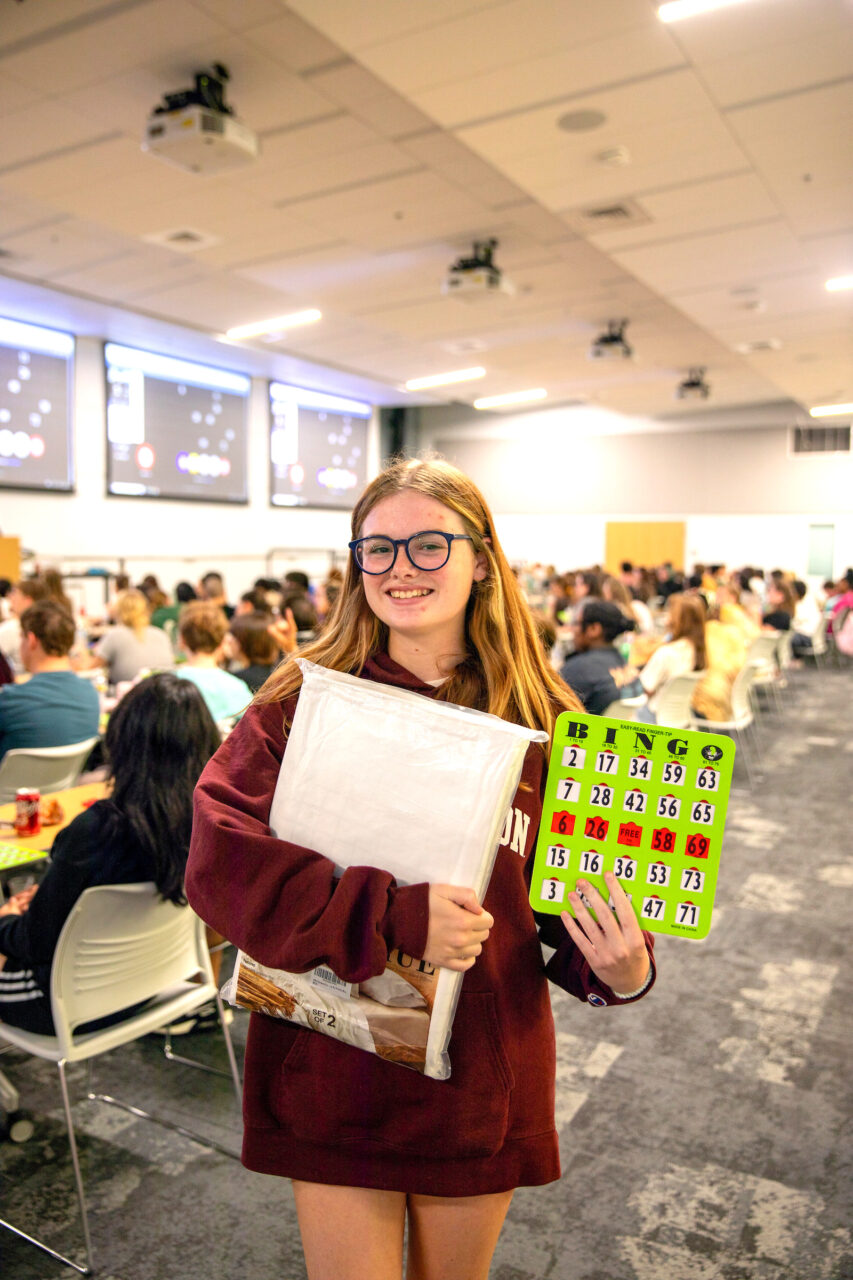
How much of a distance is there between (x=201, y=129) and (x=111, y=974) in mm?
3954

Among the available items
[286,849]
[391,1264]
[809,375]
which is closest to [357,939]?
[286,849]

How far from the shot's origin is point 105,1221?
2.12m

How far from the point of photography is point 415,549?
1220 millimetres

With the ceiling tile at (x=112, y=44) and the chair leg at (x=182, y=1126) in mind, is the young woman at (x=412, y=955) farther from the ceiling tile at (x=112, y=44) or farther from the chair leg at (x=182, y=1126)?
the ceiling tile at (x=112, y=44)

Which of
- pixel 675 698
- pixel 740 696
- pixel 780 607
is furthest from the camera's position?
pixel 780 607

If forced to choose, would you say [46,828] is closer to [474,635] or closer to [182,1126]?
[182,1126]

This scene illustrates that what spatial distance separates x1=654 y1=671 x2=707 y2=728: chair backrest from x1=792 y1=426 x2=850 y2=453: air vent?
11732mm

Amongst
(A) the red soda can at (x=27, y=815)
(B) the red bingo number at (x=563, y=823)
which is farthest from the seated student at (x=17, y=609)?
(B) the red bingo number at (x=563, y=823)

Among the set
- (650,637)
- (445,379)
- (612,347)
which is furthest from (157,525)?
(650,637)

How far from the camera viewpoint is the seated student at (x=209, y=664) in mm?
3699

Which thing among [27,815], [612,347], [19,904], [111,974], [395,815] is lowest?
[111,974]

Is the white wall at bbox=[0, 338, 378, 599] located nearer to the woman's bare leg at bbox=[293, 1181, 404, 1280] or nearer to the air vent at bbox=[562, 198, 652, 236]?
the air vent at bbox=[562, 198, 652, 236]

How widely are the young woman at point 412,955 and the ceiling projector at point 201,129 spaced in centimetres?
394

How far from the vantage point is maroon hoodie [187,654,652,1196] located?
991mm
